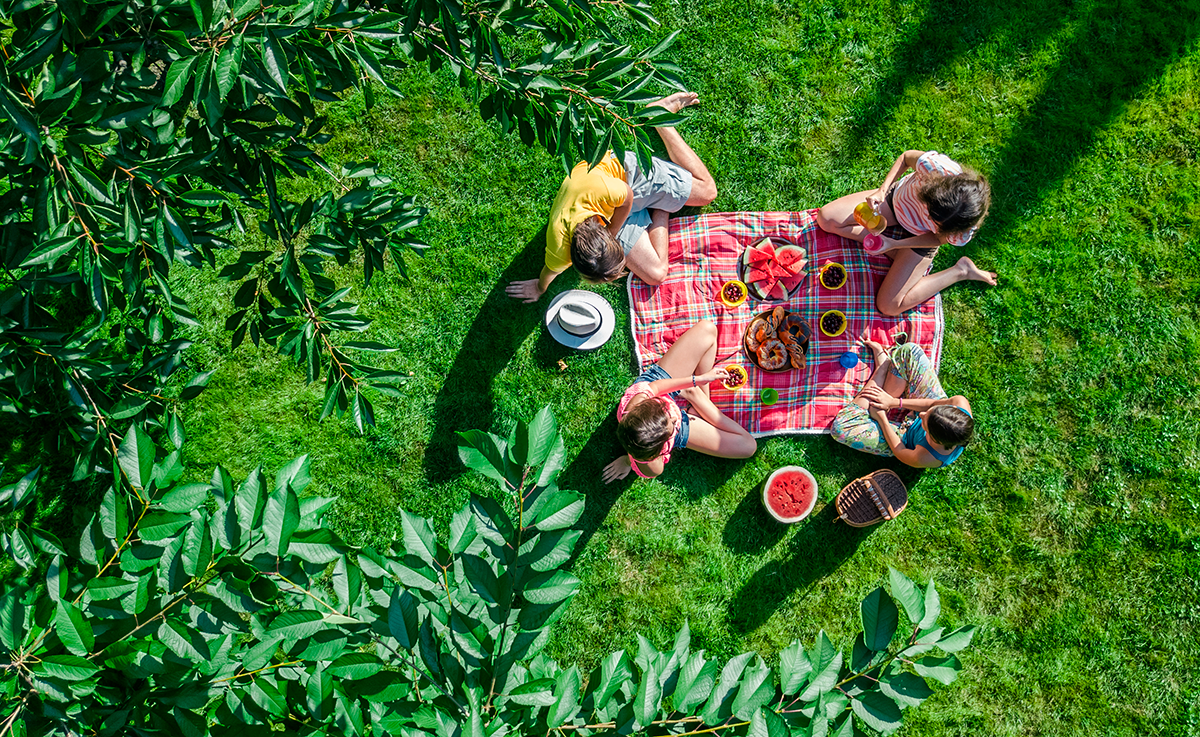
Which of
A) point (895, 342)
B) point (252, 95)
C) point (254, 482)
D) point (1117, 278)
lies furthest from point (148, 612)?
point (1117, 278)

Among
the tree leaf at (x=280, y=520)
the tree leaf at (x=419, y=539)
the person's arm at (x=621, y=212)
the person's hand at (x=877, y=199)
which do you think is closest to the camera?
the tree leaf at (x=280, y=520)

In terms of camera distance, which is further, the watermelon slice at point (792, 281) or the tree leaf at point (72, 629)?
the watermelon slice at point (792, 281)

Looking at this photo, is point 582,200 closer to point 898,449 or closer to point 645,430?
point 645,430

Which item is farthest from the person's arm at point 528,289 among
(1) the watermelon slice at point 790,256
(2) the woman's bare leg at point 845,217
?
(2) the woman's bare leg at point 845,217

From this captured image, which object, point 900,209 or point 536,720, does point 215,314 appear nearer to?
point 536,720

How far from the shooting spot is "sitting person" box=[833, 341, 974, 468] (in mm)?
4590

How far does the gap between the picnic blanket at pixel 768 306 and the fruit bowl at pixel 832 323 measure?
0.05 meters

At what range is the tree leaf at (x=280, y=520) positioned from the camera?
171 centimetres

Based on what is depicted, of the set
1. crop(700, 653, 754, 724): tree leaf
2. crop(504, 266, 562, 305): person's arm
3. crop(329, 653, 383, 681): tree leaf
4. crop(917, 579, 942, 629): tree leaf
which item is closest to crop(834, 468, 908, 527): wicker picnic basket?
crop(504, 266, 562, 305): person's arm

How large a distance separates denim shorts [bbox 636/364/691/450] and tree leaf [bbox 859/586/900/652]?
262cm

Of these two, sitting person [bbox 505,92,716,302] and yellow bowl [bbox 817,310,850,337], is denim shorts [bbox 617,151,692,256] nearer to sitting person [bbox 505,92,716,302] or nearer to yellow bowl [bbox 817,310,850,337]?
sitting person [bbox 505,92,716,302]

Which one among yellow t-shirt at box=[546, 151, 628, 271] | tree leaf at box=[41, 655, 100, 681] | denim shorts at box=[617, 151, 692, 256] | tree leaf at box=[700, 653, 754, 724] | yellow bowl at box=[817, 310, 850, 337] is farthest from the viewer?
yellow bowl at box=[817, 310, 850, 337]

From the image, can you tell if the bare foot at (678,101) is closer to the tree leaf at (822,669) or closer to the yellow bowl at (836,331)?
the yellow bowl at (836,331)

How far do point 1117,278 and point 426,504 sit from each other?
16.3ft
